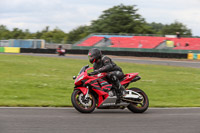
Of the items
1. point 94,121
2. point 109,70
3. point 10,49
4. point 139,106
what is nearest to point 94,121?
point 94,121

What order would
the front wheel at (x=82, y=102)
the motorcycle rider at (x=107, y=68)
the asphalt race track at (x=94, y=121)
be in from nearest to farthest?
1. the asphalt race track at (x=94, y=121)
2. the front wheel at (x=82, y=102)
3. the motorcycle rider at (x=107, y=68)

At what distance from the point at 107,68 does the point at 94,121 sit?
142 centimetres

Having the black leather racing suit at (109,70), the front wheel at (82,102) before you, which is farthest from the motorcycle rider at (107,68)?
the front wheel at (82,102)

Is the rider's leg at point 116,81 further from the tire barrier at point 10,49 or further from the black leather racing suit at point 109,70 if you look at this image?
the tire barrier at point 10,49

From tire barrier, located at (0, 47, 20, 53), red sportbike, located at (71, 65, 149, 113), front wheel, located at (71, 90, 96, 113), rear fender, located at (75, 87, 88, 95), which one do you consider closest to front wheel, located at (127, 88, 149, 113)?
red sportbike, located at (71, 65, 149, 113)

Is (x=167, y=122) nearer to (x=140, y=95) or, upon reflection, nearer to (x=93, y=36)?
(x=140, y=95)

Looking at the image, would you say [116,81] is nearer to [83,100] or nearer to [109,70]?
[109,70]

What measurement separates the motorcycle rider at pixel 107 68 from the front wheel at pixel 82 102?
540 millimetres

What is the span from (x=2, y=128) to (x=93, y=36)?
5446cm

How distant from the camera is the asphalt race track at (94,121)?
19.0 feet

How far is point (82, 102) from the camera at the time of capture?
7492 mm

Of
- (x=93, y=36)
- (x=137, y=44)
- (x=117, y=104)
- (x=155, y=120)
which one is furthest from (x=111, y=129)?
(x=93, y=36)

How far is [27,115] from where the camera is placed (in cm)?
697

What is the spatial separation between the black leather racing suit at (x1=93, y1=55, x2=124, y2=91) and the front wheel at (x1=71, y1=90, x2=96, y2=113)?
0.59 meters
